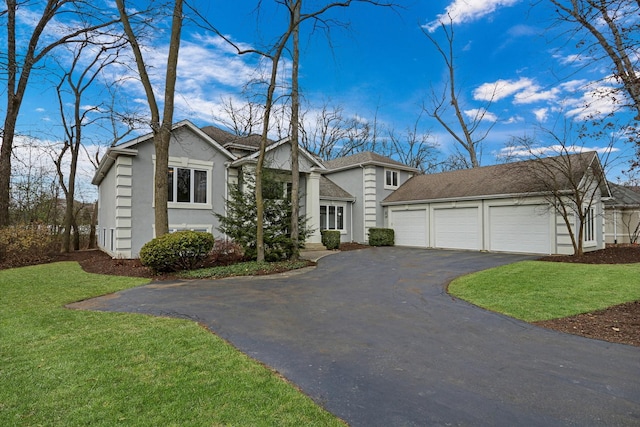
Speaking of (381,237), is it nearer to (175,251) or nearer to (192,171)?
(192,171)

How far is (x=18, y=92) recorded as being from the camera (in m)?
14.9

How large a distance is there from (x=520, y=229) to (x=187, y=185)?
1544 cm

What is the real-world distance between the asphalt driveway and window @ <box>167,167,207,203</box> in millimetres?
7081

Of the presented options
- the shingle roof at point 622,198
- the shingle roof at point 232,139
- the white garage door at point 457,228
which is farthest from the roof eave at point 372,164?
the shingle roof at point 622,198

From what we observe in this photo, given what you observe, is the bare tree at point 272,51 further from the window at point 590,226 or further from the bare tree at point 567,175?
the window at point 590,226

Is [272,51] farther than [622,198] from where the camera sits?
No

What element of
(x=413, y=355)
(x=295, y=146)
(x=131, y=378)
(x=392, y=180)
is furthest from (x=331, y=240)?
(x=131, y=378)

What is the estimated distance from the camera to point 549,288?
8023 millimetres

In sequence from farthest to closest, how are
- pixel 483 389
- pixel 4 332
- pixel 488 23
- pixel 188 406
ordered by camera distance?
pixel 488 23 < pixel 4 332 < pixel 483 389 < pixel 188 406

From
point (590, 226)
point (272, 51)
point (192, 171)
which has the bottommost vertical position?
point (590, 226)

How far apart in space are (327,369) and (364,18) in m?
13.2

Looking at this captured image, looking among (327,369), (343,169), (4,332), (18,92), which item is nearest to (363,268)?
(327,369)

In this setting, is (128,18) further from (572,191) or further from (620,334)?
(572,191)

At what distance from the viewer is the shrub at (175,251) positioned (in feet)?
33.9
